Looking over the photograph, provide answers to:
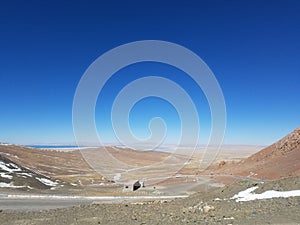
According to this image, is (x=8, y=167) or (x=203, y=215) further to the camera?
(x=8, y=167)

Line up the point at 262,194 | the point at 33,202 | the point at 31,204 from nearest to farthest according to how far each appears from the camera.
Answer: the point at 262,194, the point at 31,204, the point at 33,202

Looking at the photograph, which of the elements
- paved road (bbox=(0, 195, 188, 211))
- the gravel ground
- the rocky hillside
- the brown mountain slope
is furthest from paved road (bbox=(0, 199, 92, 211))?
the brown mountain slope

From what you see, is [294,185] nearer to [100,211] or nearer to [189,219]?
[189,219]

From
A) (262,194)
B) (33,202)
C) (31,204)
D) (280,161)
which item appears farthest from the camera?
(280,161)

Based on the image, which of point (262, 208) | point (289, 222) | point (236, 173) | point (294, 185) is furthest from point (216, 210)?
point (236, 173)

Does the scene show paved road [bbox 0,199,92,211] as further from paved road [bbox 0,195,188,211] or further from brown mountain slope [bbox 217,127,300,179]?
brown mountain slope [bbox 217,127,300,179]

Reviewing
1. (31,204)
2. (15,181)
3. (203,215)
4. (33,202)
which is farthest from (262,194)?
(15,181)

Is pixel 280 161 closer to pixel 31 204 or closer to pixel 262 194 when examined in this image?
pixel 262 194

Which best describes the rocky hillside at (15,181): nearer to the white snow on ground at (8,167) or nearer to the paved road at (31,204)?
the white snow on ground at (8,167)

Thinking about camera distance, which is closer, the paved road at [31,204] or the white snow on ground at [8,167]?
the paved road at [31,204]

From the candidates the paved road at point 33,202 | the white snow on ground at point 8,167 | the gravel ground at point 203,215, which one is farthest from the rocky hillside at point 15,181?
the gravel ground at point 203,215

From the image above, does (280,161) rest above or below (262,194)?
above
